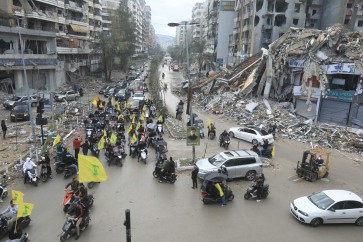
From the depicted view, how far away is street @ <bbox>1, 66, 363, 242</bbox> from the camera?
1041cm

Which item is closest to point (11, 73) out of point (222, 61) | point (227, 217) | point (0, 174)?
point (0, 174)

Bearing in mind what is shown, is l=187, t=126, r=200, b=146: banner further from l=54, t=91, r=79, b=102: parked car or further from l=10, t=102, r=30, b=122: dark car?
l=54, t=91, r=79, b=102: parked car

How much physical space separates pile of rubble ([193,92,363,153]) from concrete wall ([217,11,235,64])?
37.4 m

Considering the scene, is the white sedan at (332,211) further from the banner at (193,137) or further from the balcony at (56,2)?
the balcony at (56,2)

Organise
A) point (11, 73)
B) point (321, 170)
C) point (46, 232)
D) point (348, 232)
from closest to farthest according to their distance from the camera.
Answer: point (46, 232) < point (348, 232) < point (321, 170) < point (11, 73)

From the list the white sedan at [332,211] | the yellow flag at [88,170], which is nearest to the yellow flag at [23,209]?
the yellow flag at [88,170]

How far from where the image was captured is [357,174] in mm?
17281

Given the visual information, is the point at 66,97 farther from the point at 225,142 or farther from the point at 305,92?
the point at 305,92

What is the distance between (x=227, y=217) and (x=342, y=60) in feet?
71.4

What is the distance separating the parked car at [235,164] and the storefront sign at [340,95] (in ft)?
52.0

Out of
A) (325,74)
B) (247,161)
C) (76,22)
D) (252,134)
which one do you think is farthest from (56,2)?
(247,161)

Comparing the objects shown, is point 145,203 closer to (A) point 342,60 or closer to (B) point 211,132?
(B) point 211,132

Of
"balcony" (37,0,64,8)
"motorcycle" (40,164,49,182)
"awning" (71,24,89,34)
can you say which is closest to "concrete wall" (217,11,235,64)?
"awning" (71,24,89,34)

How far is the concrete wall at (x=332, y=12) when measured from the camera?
50.0 m
